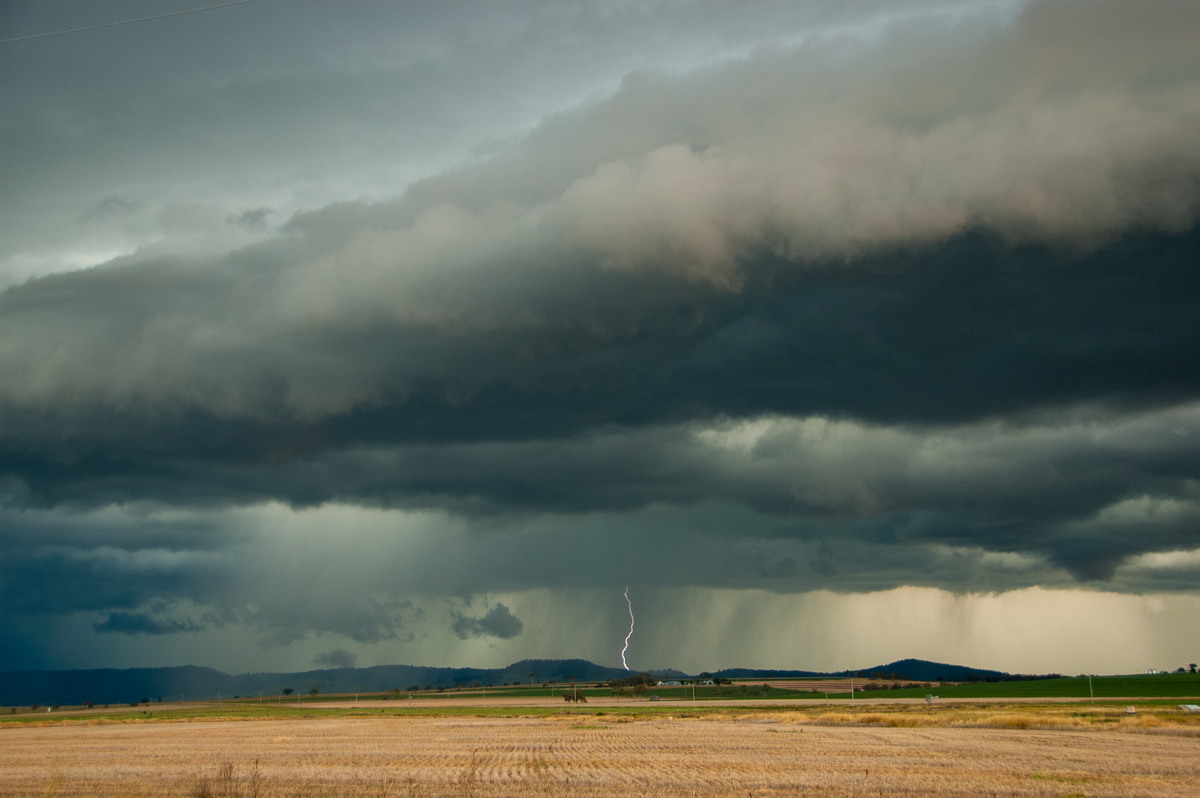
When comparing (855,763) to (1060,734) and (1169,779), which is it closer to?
(1169,779)

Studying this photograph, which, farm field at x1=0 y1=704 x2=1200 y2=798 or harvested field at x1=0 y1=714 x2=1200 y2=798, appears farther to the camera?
farm field at x1=0 y1=704 x2=1200 y2=798

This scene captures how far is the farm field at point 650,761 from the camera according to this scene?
43.7 m

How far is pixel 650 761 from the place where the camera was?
57719mm

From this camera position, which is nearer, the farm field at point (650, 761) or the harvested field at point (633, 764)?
the harvested field at point (633, 764)

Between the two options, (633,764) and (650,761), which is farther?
(650,761)

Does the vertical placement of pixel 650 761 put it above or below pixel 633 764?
below

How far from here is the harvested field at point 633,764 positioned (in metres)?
43.4

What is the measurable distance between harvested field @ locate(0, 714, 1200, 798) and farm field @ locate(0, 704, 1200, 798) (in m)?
0.14

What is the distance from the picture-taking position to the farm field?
4366cm

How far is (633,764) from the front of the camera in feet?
183

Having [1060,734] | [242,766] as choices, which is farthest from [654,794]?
[1060,734]

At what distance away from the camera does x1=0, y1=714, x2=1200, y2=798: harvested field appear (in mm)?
43406

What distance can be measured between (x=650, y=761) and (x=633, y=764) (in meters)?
2.39

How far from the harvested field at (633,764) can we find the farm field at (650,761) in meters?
0.14
